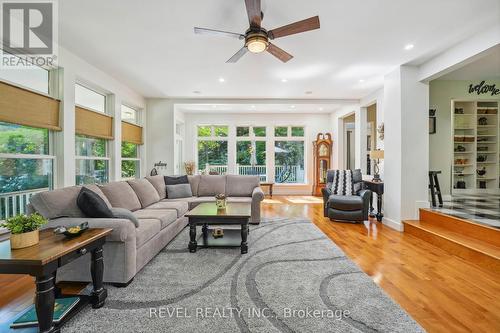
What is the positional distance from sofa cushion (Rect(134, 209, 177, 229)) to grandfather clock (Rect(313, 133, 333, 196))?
569cm

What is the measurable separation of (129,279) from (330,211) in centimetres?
372

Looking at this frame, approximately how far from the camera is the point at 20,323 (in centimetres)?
172

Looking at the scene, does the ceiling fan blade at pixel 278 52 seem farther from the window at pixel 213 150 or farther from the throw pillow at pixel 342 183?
the window at pixel 213 150

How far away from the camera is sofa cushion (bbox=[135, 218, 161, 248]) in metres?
2.54

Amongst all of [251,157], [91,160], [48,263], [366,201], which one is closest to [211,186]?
[91,160]

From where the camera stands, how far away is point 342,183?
16.7 feet

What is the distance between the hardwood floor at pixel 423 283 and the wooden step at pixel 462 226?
46cm

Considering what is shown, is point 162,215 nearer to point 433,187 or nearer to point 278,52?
point 278,52

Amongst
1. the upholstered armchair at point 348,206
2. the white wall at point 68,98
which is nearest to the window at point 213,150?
the white wall at point 68,98

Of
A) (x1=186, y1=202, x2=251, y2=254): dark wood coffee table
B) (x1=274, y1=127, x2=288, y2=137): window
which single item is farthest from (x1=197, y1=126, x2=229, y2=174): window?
(x1=186, y1=202, x2=251, y2=254): dark wood coffee table

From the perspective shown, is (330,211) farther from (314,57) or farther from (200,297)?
(200,297)

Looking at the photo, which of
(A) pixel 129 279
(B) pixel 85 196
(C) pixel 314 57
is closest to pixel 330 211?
(C) pixel 314 57

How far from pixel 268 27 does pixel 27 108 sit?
3.24 m

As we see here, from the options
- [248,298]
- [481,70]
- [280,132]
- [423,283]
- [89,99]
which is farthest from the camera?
[280,132]
